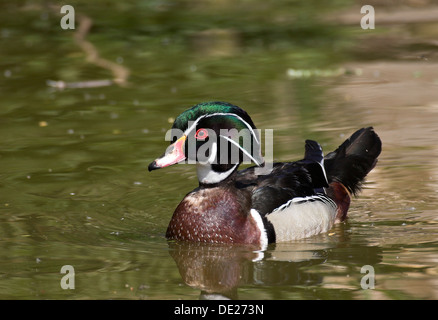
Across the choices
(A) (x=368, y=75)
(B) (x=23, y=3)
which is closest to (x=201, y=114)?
(A) (x=368, y=75)

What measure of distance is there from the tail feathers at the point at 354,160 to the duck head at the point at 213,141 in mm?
1398

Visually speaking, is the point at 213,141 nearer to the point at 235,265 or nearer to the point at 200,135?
the point at 200,135

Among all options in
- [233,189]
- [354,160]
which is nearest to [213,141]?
[233,189]

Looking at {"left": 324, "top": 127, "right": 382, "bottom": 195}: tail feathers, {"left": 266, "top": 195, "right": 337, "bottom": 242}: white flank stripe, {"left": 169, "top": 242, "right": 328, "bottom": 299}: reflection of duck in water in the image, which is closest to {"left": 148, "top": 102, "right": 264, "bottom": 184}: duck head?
{"left": 266, "top": 195, "right": 337, "bottom": 242}: white flank stripe

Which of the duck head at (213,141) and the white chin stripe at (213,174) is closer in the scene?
the duck head at (213,141)

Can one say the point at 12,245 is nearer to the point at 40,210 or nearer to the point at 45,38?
the point at 40,210

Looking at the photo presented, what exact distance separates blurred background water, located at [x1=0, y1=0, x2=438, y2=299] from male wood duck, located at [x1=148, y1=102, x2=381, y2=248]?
17cm

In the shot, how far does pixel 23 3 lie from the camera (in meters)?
19.2

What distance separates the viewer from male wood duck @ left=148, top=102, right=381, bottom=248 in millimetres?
7883

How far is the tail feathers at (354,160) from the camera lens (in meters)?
9.24

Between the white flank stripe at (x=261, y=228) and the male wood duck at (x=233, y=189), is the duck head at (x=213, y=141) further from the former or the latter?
the white flank stripe at (x=261, y=228)

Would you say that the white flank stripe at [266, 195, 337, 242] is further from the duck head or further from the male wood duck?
the duck head

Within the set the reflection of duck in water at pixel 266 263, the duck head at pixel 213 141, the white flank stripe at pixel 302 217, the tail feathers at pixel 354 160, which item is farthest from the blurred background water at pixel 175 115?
the duck head at pixel 213 141

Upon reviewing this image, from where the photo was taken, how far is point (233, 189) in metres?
8.12
